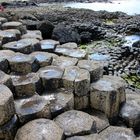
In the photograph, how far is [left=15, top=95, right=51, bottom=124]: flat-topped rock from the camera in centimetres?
391

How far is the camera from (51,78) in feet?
15.1

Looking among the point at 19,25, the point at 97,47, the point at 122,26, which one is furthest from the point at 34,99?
the point at 122,26

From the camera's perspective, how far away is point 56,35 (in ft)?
27.6

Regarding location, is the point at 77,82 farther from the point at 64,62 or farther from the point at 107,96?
the point at 64,62

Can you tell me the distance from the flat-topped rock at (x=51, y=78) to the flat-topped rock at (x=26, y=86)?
123mm

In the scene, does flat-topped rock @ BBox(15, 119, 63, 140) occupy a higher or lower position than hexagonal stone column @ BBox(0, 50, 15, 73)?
lower

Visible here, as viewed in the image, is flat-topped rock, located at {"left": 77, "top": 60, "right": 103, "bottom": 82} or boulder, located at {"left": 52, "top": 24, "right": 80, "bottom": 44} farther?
boulder, located at {"left": 52, "top": 24, "right": 80, "bottom": 44}

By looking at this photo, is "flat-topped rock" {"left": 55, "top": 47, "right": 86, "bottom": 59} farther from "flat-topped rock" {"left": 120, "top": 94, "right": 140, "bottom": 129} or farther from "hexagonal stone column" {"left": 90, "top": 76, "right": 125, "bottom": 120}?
"flat-topped rock" {"left": 120, "top": 94, "right": 140, "bottom": 129}

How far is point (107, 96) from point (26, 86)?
1244 millimetres

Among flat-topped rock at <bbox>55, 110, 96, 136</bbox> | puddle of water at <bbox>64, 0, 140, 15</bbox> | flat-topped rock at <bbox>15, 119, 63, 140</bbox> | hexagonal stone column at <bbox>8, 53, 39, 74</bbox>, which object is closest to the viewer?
flat-topped rock at <bbox>15, 119, 63, 140</bbox>

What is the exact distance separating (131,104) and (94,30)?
649cm

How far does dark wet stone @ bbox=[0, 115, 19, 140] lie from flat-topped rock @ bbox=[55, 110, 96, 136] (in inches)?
22.2

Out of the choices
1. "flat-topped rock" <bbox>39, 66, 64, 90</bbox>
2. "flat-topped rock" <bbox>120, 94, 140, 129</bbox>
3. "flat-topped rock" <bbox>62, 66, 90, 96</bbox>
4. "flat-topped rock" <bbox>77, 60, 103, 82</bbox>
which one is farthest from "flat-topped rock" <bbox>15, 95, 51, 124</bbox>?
"flat-topped rock" <bbox>120, 94, 140, 129</bbox>

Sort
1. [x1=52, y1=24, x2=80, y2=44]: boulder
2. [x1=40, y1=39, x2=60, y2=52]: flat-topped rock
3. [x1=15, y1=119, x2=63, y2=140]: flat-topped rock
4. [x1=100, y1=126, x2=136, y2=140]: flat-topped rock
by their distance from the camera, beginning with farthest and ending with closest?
[x1=52, y1=24, x2=80, y2=44]: boulder → [x1=40, y1=39, x2=60, y2=52]: flat-topped rock → [x1=100, y1=126, x2=136, y2=140]: flat-topped rock → [x1=15, y1=119, x2=63, y2=140]: flat-topped rock
